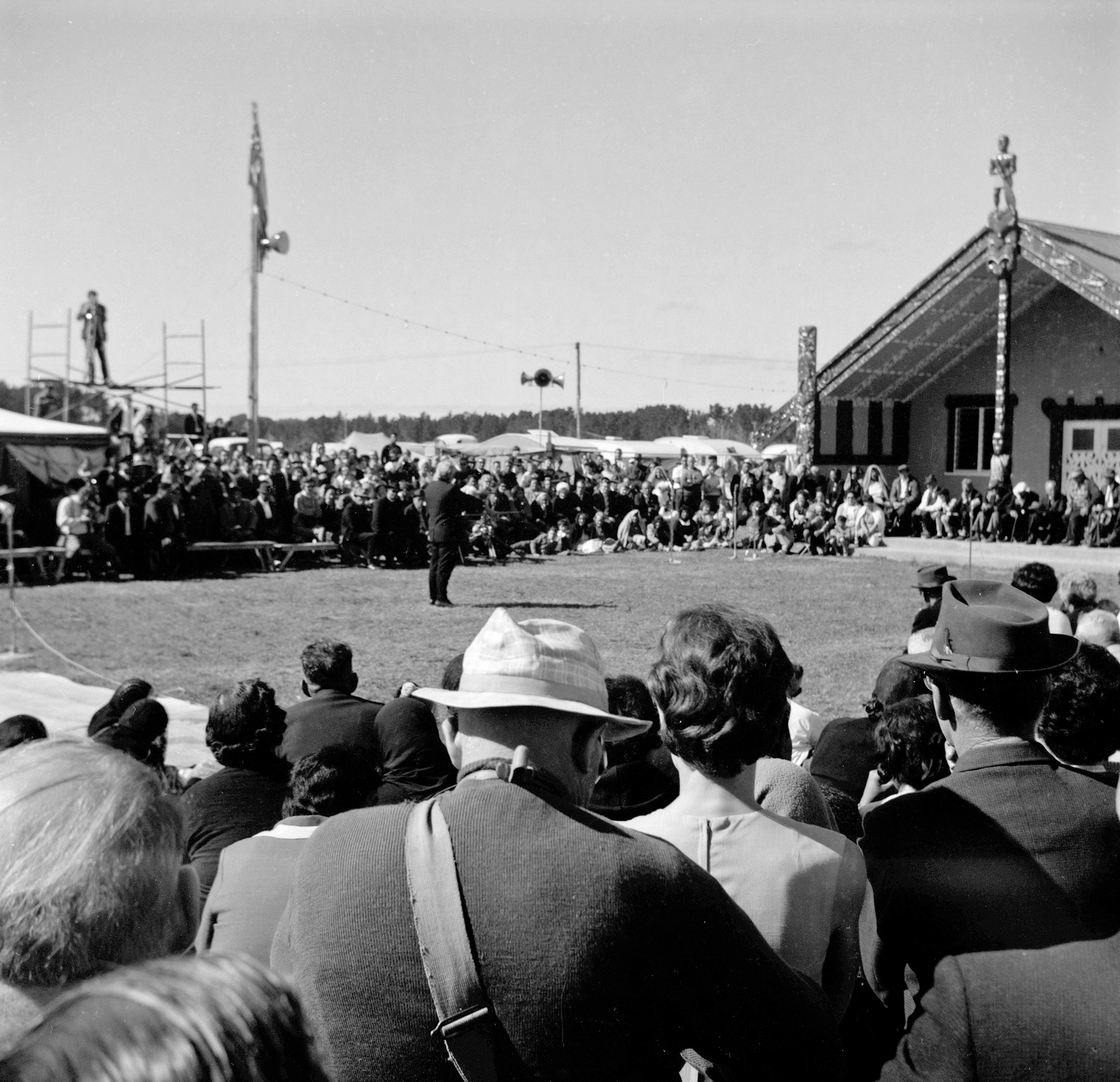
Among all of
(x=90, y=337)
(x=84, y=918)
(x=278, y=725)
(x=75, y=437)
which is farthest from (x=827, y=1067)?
(x=90, y=337)

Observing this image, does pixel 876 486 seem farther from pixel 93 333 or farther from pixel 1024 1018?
pixel 1024 1018

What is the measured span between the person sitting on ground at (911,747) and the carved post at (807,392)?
22983 millimetres

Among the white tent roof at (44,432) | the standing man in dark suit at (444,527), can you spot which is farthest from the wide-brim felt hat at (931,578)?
the white tent roof at (44,432)

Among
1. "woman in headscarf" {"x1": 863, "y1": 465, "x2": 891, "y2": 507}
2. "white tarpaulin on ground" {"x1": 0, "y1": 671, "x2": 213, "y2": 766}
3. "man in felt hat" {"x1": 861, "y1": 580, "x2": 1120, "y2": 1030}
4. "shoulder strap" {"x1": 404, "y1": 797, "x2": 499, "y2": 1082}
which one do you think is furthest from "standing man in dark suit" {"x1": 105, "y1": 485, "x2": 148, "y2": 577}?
"shoulder strap" {"x1": 404, "y1": 797, "x2": 499, "y2": 1082}

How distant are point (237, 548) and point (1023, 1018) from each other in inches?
690

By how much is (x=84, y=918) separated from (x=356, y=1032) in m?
0.40

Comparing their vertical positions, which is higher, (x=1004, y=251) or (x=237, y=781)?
(x=1004, y=251)

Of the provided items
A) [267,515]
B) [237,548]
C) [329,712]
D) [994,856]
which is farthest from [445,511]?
[994,856]

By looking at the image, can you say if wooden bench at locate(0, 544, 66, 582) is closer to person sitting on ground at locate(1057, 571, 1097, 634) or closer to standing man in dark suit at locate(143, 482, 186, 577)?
standing man in dark suit at locate(143, 482, 186, 577)

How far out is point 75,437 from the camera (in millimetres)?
19391

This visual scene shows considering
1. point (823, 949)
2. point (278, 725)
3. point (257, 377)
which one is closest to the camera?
point (823, 949)

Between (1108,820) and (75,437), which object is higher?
(75,437)

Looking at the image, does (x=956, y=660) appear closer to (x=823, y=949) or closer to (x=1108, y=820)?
(x=1108, y=820)

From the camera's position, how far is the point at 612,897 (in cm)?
158
